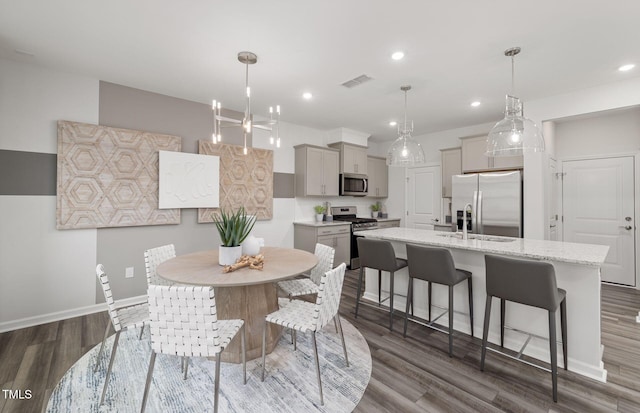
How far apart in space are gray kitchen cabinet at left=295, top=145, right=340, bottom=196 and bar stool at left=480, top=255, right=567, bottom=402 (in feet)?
10.8

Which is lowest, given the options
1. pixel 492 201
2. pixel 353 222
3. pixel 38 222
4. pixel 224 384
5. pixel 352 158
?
pixel 224 384

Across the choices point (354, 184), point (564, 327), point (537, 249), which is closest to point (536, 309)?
point (564, 327)

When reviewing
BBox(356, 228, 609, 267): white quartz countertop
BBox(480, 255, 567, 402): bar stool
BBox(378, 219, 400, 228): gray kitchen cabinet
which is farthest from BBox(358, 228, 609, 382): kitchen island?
BBox(378, 219, 400, 228): gray kitchen cabinet

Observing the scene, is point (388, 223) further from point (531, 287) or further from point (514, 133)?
point (531, 287)

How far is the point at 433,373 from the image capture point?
2.18m

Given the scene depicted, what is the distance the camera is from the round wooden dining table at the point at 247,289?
6.75ft

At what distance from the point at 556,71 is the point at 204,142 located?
14.1 ft

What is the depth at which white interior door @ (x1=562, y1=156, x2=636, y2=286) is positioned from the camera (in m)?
4.10

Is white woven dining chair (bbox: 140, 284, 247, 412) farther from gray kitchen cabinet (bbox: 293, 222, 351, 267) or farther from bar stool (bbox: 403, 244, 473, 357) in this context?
gray kitchen cabinet (bbox: 293, 222, 351, 267)

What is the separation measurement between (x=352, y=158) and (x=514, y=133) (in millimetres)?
3335

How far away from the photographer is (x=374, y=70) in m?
3.08

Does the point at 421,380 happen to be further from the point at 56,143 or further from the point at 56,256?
the point at 56,143

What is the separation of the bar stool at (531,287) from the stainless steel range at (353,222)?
3016mm

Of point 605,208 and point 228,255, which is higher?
point 605,208
